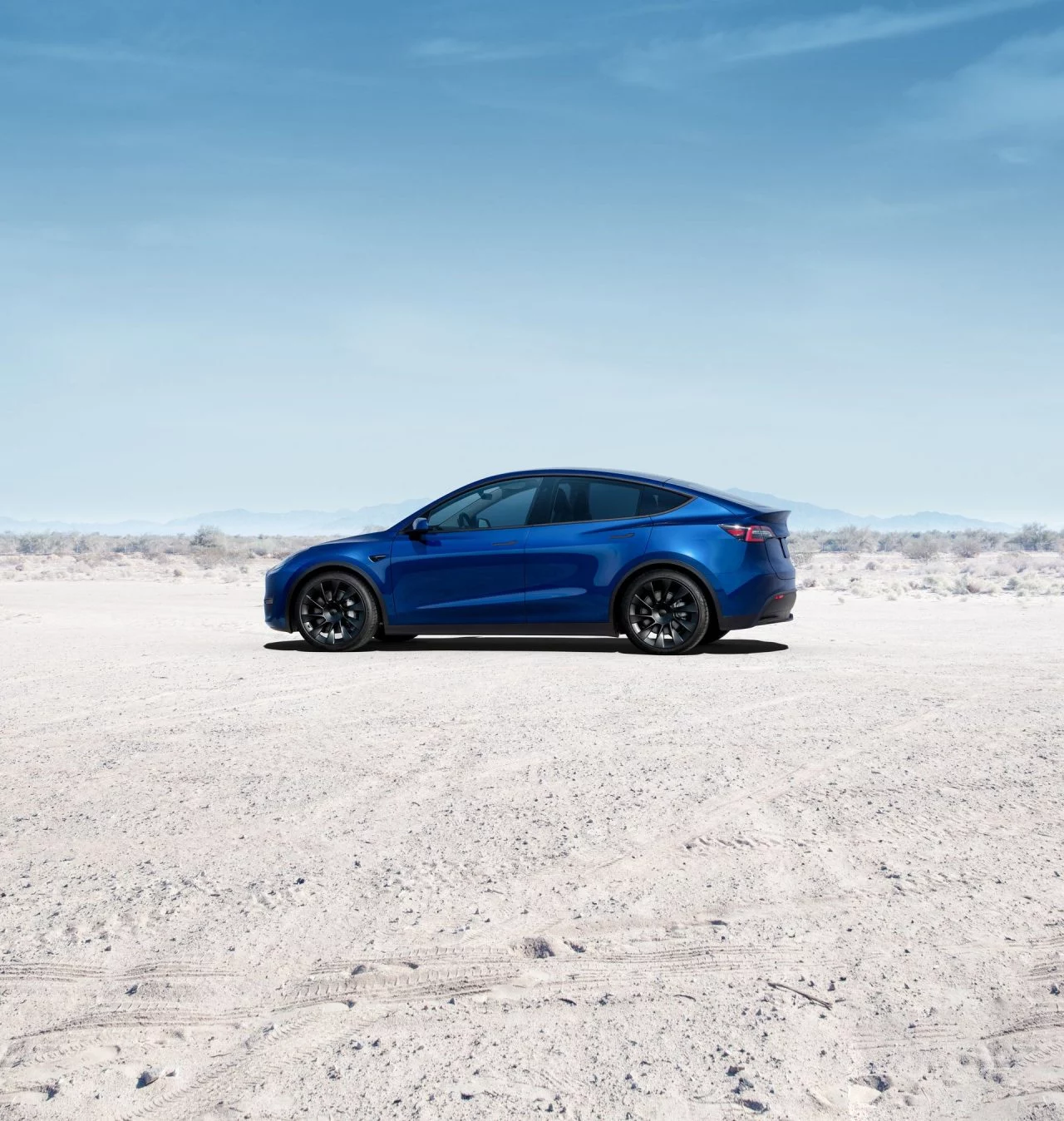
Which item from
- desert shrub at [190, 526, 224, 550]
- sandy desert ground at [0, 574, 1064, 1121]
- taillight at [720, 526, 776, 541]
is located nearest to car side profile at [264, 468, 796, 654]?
taillight at [720, 526, 776, 541]

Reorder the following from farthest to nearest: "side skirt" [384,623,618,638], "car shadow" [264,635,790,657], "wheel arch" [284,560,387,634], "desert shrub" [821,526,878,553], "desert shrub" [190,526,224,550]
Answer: "desert shrub" [821,526,878,553] < "desert shrub" [190,526,224,550] < "car shadow" [264,635,790,657] < "wheel arch" [284,560,387,634] < "side skirt" [384,623,618,638]

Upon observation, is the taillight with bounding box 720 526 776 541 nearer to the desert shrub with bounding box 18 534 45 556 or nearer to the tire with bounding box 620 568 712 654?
the tire with bounding box 620 568 712 654

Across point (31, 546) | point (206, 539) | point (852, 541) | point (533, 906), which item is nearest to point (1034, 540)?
point (852, 541)

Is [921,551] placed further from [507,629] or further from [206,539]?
[507,629]

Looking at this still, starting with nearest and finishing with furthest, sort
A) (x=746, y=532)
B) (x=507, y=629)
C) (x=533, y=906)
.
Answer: (x=533, y=906)
(x=746, y=532)
(x=507, y=629)

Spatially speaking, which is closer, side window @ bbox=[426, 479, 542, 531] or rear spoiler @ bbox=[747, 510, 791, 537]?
rear spoiler @ bbox=[747, 510, 791, 537]

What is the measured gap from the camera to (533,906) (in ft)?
14.6

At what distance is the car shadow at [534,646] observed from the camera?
1286 cm

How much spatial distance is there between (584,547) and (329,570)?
9.07ft

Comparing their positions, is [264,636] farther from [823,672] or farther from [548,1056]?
[548,1056]

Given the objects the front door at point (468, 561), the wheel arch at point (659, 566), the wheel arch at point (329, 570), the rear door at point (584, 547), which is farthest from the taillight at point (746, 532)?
the wheel arch at point (329, 570)

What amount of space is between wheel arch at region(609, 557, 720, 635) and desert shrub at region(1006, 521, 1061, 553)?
178 ft

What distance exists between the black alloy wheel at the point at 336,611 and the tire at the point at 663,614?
8.90ft

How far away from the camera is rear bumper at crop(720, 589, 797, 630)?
462 inches
